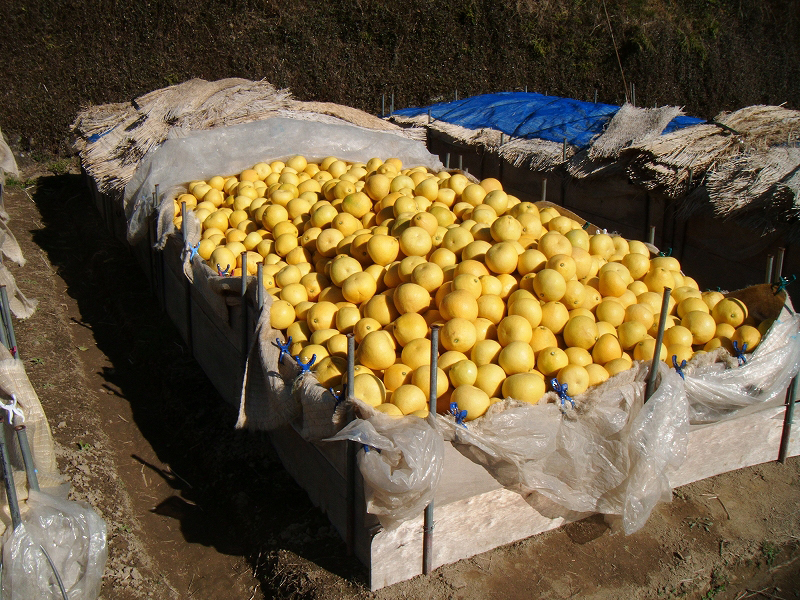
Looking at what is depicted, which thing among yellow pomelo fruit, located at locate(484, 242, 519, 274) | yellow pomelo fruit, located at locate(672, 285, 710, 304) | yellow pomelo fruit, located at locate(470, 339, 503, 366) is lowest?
yellow pomelo fruit, located at locate(470, 339, 503, 366)

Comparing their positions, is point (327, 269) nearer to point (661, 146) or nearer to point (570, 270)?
point (570, 270)

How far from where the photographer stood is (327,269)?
468 centimetres

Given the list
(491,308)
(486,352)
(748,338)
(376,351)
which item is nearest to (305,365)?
(376,351)

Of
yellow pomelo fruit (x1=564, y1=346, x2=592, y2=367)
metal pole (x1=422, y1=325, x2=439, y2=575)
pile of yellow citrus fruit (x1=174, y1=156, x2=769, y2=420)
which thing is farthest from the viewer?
yellow pomelo fruit (x1=564, y1=346, x2=592, y2=367)

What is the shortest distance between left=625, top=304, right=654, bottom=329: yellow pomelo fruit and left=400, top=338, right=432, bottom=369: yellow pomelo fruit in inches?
53.3

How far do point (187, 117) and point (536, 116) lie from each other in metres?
5.32

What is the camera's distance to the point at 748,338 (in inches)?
163

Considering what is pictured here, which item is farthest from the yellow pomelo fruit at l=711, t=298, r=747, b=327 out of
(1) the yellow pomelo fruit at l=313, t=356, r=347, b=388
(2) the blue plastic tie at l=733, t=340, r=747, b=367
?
(1) the yellow pomelo fruit at l=313, t=356, r=347, b=388

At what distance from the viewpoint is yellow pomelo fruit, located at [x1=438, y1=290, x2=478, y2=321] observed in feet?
12.8

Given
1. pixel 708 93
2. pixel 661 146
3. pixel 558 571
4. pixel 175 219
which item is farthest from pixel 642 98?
pixel 558 571

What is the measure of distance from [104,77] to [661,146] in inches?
501

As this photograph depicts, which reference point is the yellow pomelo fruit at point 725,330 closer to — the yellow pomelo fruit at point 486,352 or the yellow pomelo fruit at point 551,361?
the yellow pomelo fruit at point 551,361

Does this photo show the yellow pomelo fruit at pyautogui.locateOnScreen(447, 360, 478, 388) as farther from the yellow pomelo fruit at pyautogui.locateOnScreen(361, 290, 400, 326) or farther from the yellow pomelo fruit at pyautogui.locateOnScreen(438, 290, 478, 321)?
the yellow pomelo fruit at pyautogui.locateOnScreen(361, 290, 400, 326)

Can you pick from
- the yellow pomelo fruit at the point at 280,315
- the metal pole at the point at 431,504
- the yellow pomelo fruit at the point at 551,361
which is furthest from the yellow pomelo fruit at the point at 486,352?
the yellow pomelo fruit at the point at 280,315
